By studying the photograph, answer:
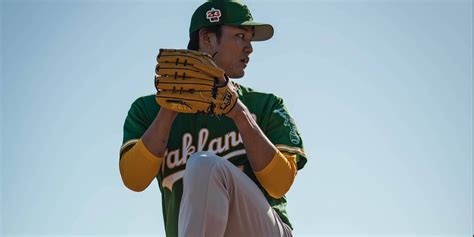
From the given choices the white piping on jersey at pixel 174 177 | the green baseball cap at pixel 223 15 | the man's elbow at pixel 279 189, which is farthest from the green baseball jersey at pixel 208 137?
the green baseball cap at pixel 223 15

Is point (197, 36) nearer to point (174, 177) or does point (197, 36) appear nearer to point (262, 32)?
point (262, 32)

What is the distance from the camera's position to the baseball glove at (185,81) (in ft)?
20.5

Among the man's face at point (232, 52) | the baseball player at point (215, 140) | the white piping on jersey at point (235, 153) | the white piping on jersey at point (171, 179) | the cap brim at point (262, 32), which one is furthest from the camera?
the cap brim at point (262, 32)

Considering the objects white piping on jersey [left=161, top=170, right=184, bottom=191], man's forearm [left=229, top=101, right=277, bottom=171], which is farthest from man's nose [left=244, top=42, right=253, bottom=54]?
white piping on jersey [left=161, top=170, right=184, bottom=191]

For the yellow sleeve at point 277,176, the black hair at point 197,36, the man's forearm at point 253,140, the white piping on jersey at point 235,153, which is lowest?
the yellow sleeve at point 277,176

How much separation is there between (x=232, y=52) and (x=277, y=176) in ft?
3.93

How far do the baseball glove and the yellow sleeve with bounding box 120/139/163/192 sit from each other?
45 centimetres

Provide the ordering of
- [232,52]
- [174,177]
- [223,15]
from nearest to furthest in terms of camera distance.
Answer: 1. [174,177]
2. [232,52]
3. [223,15]

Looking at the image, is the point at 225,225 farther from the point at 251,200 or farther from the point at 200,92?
the point at 200,92

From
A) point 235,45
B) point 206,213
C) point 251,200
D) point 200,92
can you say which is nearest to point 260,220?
point 251,200

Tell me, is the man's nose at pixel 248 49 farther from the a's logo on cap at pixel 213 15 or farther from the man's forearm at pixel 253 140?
the man's forearm at pixel 253 140

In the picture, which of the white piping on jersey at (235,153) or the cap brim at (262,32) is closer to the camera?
the white piping on jersey at (235,153)

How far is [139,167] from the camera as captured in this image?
655cm

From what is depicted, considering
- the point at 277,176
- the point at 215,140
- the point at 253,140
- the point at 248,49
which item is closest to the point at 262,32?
the point at 248,49
